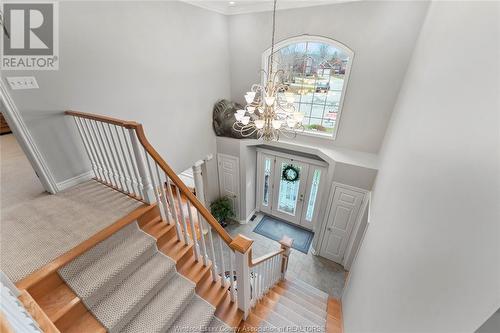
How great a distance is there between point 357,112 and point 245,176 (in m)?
2.75

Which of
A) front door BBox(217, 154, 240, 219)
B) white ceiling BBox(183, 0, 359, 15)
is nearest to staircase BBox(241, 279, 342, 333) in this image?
front door BBox(217, 154, 240, 219)

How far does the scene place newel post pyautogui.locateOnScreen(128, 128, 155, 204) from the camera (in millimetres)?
1888

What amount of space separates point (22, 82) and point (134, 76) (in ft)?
3.88

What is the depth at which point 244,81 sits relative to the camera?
185 inches

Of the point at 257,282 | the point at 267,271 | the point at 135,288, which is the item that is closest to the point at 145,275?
the point at 135,288

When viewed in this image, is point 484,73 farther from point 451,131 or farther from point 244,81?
point 244,81

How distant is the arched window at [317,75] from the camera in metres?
3.78

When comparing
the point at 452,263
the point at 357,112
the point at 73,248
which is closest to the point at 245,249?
the point at 452,263

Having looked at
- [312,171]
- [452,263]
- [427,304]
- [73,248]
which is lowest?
[312,171]

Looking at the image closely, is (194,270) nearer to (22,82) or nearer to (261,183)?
(22,82)

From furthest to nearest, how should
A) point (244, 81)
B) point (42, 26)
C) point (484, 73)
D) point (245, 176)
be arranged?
point (245, 176) → point (244, 81) → point (42, 26) → point (484, 73)

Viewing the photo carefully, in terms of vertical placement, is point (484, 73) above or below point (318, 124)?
above

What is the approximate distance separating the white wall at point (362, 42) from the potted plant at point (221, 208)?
2.59 meters

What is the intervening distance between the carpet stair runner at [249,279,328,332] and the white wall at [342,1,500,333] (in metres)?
0.90
